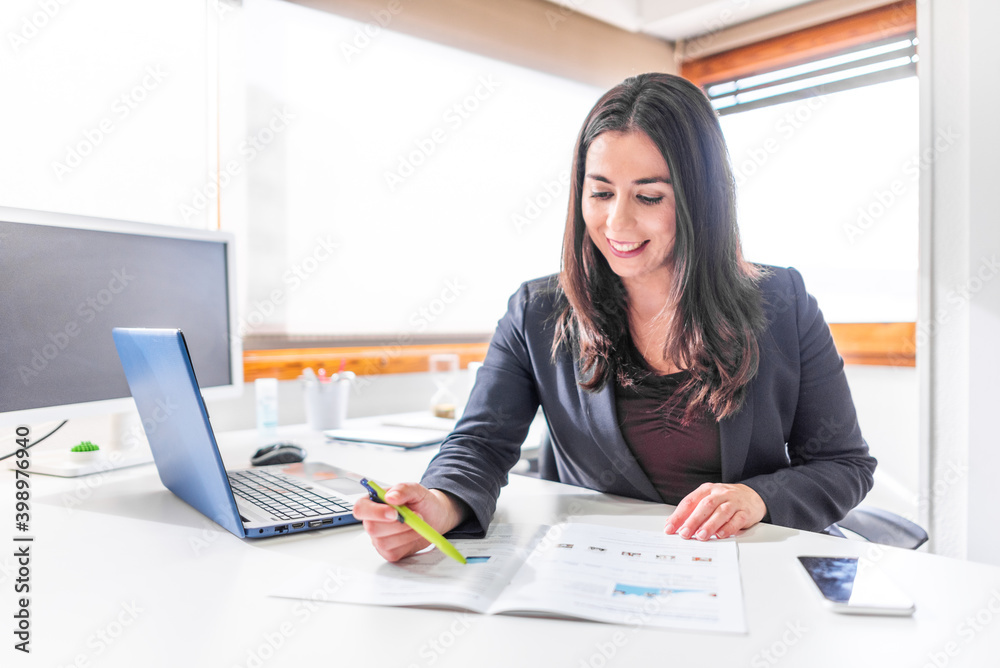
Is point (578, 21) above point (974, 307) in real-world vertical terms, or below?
above

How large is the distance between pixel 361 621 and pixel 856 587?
50cm

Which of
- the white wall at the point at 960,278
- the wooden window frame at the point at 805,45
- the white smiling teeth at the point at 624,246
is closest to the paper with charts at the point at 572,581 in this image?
the white smiling teeth at the point at 624,246

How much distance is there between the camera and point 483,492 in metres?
0.97

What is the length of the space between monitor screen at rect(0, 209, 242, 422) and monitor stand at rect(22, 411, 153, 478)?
12 centimetres

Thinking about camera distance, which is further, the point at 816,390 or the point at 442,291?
the point at 442,291

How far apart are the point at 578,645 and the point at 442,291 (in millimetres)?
1875

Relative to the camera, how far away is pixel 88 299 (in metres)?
1.28

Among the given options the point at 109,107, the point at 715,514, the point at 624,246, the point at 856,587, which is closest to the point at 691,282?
the point at 624,246

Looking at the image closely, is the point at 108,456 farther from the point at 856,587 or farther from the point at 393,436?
the point at 856,587

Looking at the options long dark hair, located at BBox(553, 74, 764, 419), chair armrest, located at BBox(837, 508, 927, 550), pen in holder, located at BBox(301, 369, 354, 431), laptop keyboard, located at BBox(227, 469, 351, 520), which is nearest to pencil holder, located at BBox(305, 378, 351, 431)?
pen in holder, located at BBox(301, 369, 354, 431)

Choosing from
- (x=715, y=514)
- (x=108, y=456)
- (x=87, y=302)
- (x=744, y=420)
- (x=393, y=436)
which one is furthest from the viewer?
(x=393, y=436)

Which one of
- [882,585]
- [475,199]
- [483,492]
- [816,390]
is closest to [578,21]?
[475,199]

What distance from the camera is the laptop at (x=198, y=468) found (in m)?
0.85

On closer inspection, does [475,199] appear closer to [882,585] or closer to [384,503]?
[384,503]
